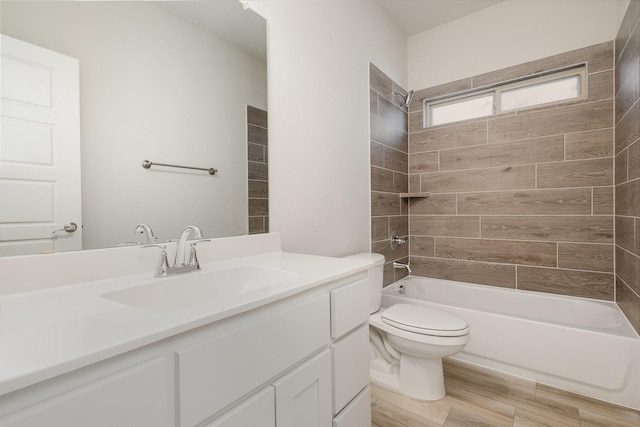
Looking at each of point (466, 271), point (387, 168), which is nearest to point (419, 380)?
point (466, 271)

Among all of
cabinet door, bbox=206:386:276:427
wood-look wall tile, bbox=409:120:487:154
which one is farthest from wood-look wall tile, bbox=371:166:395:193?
cabinet door, bbox=206:386:276:427

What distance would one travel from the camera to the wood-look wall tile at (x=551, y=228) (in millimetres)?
2074

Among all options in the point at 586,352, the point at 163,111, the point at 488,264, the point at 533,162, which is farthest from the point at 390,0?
the point at 586,352

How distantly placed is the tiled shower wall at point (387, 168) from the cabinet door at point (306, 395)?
1.36 metres

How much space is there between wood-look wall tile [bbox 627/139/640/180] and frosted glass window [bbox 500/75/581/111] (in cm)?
78

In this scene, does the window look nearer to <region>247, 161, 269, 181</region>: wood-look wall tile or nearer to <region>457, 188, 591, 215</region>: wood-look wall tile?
<region>457, 188, 591, 215</region>: wood-look wall tile

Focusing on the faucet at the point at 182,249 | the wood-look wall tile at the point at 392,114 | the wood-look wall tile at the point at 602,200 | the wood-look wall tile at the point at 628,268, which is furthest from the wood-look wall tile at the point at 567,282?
the faucet at the point at 182,249

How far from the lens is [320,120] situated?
181 cm

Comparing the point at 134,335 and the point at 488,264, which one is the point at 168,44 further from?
the point at 488,264

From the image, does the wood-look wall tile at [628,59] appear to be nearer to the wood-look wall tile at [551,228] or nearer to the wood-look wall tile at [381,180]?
the wood-look wall tile at [551,228]

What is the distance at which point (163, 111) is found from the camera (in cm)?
112

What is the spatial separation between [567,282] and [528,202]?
2.11 ft

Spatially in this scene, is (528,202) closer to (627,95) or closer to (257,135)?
(627,95)

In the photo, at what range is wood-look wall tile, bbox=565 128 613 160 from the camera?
2.04m
